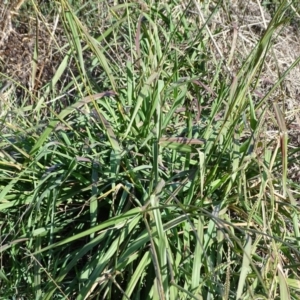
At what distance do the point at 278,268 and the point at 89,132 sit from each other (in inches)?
33.7

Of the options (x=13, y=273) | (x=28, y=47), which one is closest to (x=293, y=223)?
(x=13, y=273)

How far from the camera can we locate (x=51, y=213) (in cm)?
196

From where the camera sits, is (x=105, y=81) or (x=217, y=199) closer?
(x=217, y=199)

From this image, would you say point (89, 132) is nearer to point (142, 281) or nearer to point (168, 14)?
point (142, 281)

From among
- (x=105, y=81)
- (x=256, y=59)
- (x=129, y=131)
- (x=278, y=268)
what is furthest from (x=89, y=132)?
(x=278, y=268)

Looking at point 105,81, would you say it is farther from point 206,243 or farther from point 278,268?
Result: point 278,268

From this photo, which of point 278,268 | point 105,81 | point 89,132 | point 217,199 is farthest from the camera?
point 105,81

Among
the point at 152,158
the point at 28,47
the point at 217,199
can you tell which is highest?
the point at 28,47

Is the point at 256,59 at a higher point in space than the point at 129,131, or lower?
higher

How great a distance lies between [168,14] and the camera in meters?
2.58

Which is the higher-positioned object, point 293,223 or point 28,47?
point 28,47

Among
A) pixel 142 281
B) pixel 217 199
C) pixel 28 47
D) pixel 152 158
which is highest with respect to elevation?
pixel 28 47

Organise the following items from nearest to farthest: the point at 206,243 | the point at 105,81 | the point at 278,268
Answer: the point at 278,268
the point at 206,243
the point at 105,81

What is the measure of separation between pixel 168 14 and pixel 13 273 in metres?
1.29
